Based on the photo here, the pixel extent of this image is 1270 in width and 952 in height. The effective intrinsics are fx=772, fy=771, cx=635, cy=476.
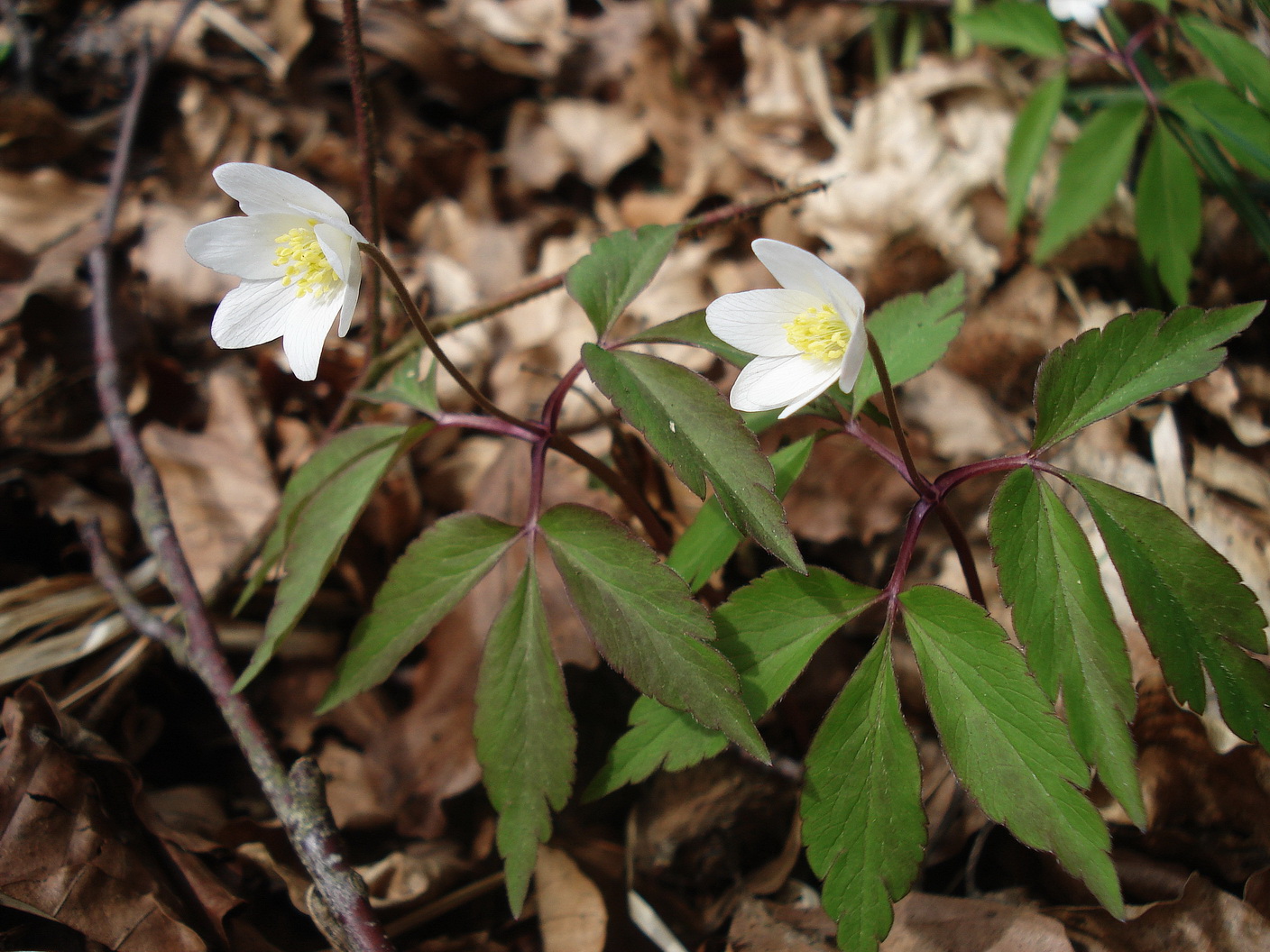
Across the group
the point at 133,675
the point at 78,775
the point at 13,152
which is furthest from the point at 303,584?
the point at 13,152

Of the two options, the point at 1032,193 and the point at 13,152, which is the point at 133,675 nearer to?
the point at 13,152

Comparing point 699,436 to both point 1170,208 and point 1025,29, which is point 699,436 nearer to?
point 1170,208

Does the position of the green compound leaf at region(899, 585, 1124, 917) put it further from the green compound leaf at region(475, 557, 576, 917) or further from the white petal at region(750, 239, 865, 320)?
the green compound leaf at region(475, 557, 576, 917)

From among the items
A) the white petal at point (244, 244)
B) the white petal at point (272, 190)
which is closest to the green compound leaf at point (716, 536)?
the white petal at point (272, 190)

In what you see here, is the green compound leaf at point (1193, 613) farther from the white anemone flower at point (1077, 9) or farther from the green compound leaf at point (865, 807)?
the white anemone flower at point (1077, 9)

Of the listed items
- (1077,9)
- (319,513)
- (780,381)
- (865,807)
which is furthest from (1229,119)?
(319,513)
